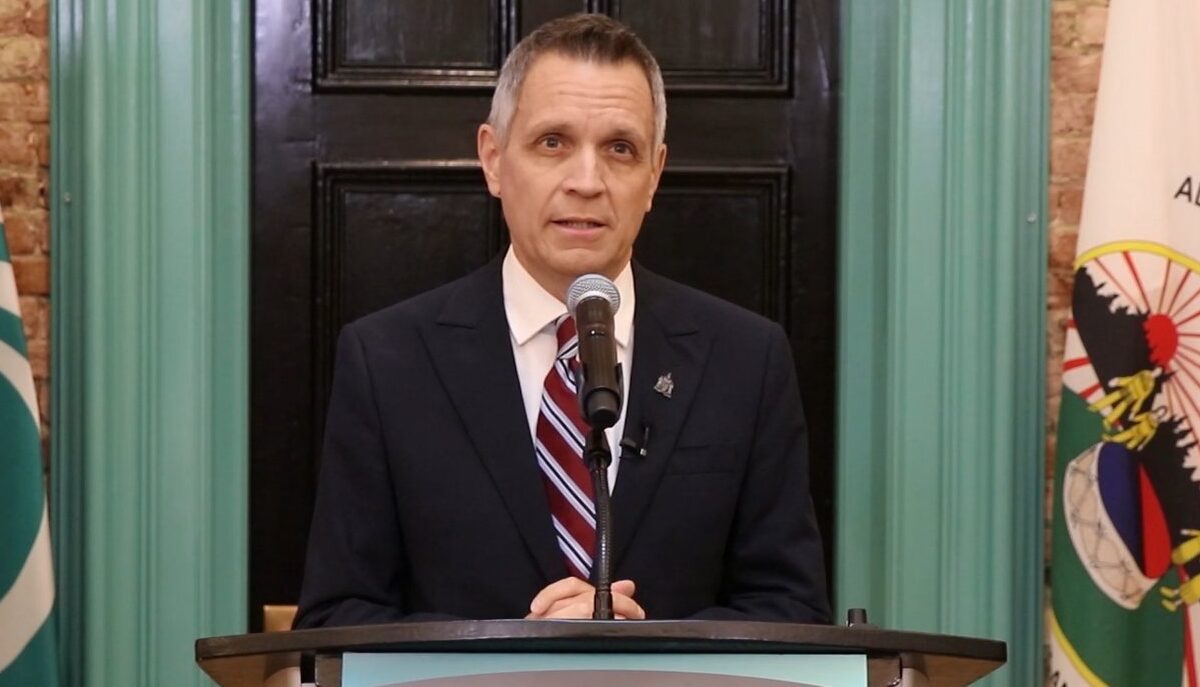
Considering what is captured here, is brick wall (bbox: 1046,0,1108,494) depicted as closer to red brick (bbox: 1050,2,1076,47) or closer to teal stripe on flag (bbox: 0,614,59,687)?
red brick (bbox: 1050,2,1076,47)

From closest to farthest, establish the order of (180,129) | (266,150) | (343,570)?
(343,570), (180,129), (266,150)

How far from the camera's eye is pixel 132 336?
3057 mm

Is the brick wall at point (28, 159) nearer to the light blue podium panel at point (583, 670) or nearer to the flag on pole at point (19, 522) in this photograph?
the flag on pole at point (19, 522)

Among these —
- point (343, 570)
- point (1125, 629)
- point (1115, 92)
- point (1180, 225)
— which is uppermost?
point (1115, 92)

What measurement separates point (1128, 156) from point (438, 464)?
54.3 inches

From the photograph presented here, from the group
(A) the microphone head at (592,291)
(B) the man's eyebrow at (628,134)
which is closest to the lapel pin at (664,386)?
(B) the man's eyebrow at (628,134)

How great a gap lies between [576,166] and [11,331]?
3.65 feet

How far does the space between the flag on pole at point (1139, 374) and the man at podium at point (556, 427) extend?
0.74 metres

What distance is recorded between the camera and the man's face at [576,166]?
2.35m

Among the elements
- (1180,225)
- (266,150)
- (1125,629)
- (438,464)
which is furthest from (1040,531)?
(266,150)

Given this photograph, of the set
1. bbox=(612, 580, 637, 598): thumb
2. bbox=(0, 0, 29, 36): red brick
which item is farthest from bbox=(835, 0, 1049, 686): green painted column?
bbox=(0, 0, 29, 36): red brick

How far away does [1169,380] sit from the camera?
2.85 meters

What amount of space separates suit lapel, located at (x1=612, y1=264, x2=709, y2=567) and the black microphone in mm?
482

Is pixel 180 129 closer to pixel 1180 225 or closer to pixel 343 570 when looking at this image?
pixel 343 570
